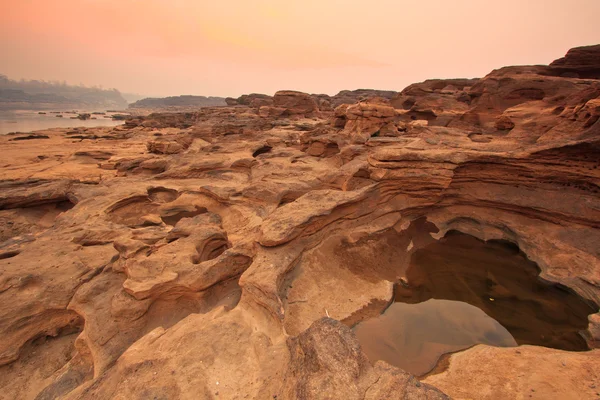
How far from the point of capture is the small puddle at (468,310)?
4.69 metres

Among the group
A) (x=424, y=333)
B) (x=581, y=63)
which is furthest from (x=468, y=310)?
(x=581, y=63)

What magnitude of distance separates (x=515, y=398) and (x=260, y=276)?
3.71 metres

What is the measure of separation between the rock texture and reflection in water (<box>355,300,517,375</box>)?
0.34m

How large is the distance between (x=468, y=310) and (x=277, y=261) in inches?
158

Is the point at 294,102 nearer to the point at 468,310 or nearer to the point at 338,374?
the point at 468,310

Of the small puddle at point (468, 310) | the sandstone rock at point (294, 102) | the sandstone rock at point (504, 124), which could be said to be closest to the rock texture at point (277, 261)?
the small puddle at point (468, 310)

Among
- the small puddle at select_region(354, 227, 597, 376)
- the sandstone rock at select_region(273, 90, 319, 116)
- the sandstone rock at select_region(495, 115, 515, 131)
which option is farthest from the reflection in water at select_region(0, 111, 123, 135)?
the sandstone rock at select_region(495, 115, 515, 131)

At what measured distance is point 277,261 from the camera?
17.2 feet

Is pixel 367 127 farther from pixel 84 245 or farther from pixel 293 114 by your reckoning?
pixel 293 114

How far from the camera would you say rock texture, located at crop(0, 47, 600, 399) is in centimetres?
329

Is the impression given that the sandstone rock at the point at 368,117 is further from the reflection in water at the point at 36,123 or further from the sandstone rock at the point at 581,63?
the reflection in water at the point at 36,123

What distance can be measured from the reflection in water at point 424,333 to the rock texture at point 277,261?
34 centimetres

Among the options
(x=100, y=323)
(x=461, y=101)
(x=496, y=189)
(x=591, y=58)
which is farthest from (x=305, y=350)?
(x=461, y=101)

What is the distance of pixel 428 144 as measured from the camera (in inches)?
Result: 359
